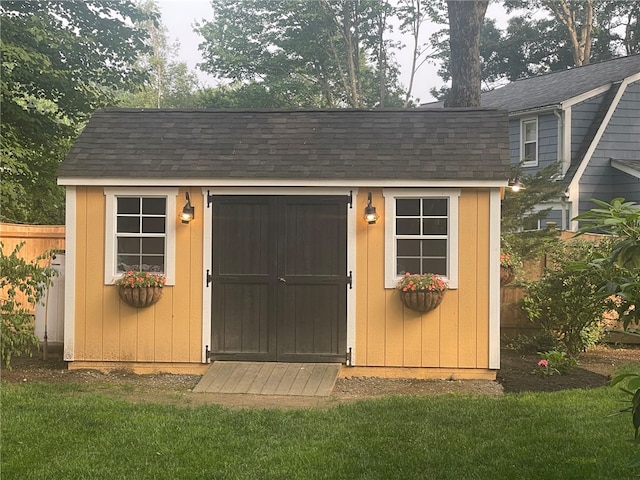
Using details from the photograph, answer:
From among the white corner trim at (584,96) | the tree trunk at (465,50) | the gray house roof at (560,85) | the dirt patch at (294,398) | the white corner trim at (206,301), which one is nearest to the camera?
the dirt patch at (294,398)

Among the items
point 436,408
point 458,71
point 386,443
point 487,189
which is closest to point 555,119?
point 458,71

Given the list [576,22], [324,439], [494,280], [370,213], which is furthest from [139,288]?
[576,22]

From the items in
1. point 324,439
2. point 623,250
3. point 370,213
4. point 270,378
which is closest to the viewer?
point 623,250

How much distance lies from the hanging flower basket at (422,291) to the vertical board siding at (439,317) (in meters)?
0.18

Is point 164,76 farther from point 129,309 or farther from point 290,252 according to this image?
point 290,252

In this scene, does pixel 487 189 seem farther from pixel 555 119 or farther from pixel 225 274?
pixel 555 119

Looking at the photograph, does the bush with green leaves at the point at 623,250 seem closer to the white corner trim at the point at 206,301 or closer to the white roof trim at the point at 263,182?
the white roof trim at the point at 263,182

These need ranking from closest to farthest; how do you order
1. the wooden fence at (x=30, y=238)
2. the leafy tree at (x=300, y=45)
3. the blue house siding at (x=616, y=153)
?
the wooden fence at (x=30, y=238) → the blue house siding at (x=616, y=153) → the leafy tree at (x=300, y=45)

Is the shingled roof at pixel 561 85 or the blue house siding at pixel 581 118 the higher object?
the shingled roof at pixel 561 85

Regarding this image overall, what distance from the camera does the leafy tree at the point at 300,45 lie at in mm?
27922

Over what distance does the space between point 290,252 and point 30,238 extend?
606 cm

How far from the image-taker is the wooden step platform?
305 inches

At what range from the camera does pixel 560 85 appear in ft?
62.7

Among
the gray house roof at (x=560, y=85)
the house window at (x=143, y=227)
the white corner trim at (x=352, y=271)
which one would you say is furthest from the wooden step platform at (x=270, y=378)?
the gray house roof at (x=560, y=85)
